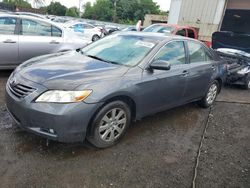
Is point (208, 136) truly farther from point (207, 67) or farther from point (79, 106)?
point (79, 106)

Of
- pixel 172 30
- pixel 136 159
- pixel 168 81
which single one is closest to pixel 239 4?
pixel 172 30

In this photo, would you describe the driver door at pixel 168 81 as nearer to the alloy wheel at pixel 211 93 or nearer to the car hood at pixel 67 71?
the car hood at pixel 67 71

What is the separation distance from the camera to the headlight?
2.79 metres

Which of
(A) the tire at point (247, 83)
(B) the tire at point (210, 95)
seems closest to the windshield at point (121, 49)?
(B) the tire at point (210, 95)

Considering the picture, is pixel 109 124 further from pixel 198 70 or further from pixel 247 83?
pixel 247 83

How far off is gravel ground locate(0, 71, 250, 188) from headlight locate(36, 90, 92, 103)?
0.74 m

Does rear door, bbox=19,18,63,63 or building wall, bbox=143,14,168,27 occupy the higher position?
building wall, bbox=143,14,168,27

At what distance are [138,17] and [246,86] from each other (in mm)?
64732

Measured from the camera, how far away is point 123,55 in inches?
147

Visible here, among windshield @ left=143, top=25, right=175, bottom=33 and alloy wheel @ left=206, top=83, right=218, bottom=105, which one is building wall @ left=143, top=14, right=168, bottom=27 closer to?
windshield @ left=143, top=25, right=175, bottom=33

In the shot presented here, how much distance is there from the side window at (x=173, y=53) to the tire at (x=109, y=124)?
3.20 ft

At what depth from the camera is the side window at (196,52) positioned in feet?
14.5

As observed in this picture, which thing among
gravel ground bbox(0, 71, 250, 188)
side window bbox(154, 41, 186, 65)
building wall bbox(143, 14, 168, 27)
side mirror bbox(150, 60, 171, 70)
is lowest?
gravel ground bbox(0, 71, 250, 188)

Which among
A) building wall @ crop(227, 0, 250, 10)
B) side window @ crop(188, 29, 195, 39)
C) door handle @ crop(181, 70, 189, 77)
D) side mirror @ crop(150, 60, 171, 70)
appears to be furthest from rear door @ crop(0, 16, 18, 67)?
building wall @ crop(227, 0, 250, 10)
